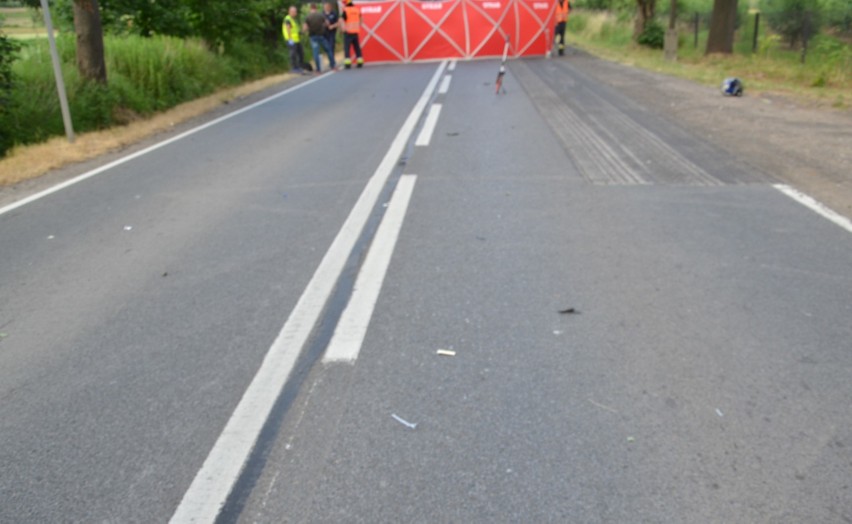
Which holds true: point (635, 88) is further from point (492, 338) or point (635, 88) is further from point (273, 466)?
point (273, 466)

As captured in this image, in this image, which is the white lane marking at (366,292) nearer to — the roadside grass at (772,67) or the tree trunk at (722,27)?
the roadside grass at (772,67)

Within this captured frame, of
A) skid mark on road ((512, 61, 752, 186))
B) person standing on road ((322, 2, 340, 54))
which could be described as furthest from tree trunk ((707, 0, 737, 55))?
person standing on road ((322, 2, 340, 54))

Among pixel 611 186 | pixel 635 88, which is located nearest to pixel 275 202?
pixel 611 186

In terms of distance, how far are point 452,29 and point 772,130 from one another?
20085mm

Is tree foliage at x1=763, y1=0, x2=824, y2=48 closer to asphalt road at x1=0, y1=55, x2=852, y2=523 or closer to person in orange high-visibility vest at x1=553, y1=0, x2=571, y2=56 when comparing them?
person in orange high-visibility vest at x1=553, y1=0, x2=571, y2=56

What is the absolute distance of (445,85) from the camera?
1889 cm

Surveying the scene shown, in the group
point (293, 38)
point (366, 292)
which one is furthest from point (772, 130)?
point (293, 38)

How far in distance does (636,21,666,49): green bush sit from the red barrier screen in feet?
18.8

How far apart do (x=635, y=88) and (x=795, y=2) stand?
1613cm

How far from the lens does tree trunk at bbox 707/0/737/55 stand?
940 inches

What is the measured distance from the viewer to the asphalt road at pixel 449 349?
3041mm

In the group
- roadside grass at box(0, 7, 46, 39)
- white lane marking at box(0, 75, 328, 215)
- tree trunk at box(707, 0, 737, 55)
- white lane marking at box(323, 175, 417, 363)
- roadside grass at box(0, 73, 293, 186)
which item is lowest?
white lane marking at box(0, 75, 328, 215)

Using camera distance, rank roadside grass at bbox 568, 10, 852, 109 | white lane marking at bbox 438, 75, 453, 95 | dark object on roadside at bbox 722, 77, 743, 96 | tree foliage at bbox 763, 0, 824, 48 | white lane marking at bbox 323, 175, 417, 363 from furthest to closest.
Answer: tree foliage at bbox 763, 0, 824, 48, white lane marking at bbox 438, 75, 453, 95, roadside grass at bbox 568, 10, 852, 109, dark object on roadside at bbox 722, 77, 743, 96, white lane marking at bbox 323, 175, 417, 363

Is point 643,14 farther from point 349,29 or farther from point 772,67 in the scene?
point 349,29
